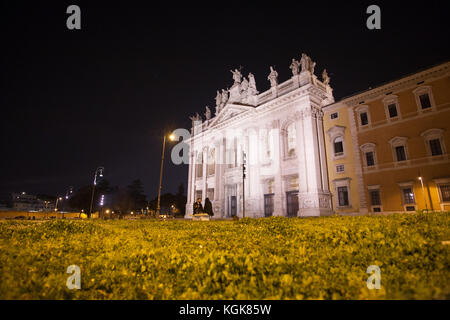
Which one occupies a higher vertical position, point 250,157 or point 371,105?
point 371,105

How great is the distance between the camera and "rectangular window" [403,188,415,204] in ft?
70.8

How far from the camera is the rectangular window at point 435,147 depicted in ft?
68.1

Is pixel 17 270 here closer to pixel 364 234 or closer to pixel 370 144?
pixel 364 234

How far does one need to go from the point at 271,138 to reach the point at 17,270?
1194 inches

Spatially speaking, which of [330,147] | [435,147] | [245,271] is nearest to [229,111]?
[330,147]

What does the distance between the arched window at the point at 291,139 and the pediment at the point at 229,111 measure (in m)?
6.86

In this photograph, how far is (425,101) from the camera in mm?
22156

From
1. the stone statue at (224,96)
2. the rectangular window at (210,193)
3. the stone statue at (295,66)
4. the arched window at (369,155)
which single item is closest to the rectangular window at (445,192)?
the arched window at (369,155)

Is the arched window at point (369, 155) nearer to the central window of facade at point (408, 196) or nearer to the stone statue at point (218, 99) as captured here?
the central window of facade at point (408, 196)

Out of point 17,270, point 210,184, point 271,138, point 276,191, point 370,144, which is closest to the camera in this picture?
point 17,270

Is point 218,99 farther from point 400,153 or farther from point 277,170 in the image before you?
point 400,153

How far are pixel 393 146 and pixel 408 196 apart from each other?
514cm

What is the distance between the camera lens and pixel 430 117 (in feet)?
70.8
